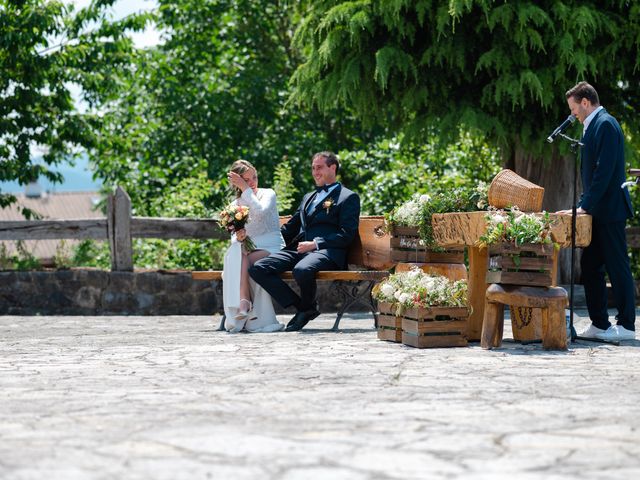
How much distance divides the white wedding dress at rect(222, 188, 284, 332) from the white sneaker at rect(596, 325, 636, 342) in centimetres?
311

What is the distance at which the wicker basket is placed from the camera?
27.8ft

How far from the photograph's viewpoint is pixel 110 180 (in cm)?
2367

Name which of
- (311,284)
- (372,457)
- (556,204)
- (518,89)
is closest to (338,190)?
(311,284)

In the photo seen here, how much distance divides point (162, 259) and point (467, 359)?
29.4 feet

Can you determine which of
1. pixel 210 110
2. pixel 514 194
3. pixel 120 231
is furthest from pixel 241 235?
pixel 210 110

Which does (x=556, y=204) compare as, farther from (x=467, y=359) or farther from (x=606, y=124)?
(x=467, y=359)

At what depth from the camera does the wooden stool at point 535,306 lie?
8.12 m

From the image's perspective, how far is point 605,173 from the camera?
874cm

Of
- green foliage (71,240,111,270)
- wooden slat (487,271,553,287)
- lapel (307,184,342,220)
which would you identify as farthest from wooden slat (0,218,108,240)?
wooden slat (487,271,553,287)

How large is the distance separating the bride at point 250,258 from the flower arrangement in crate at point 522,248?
9.90ft

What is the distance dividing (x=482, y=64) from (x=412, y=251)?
12.6ft

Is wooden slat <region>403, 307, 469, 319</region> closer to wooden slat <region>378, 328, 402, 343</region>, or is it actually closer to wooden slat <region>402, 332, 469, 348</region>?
wooden slat <region>402, 332, 469, 348</region>

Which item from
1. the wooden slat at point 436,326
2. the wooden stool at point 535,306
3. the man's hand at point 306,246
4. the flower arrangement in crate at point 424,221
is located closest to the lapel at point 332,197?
the man's hand at point 306,246

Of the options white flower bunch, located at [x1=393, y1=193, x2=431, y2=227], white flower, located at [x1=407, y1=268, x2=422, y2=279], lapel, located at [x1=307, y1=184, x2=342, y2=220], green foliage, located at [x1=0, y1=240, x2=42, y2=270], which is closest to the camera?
white flower, located at [x1=407, y1=268, x2=422, y2=279]
